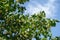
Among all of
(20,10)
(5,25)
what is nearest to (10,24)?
(5,25)

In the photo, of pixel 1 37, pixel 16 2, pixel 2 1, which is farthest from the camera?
pixel 16 2

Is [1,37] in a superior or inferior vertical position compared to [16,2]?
inferior

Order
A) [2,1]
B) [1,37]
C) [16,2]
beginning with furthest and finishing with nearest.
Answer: [16,2]
[2,1]
[1,37]

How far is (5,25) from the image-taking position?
62.4ft

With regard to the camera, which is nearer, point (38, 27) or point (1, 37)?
point (1, 37)

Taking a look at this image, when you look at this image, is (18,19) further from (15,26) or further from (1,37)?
(1,37)

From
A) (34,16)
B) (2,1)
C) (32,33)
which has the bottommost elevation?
(32,33)

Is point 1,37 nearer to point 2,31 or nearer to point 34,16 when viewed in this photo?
point 2,31

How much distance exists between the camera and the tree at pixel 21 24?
18555 mm

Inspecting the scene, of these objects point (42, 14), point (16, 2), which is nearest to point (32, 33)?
point (42, 14)

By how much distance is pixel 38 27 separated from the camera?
19.1m

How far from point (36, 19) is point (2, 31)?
10.7 ft

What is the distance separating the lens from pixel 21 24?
19141 millimetres

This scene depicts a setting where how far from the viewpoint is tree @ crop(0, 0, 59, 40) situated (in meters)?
18.6
